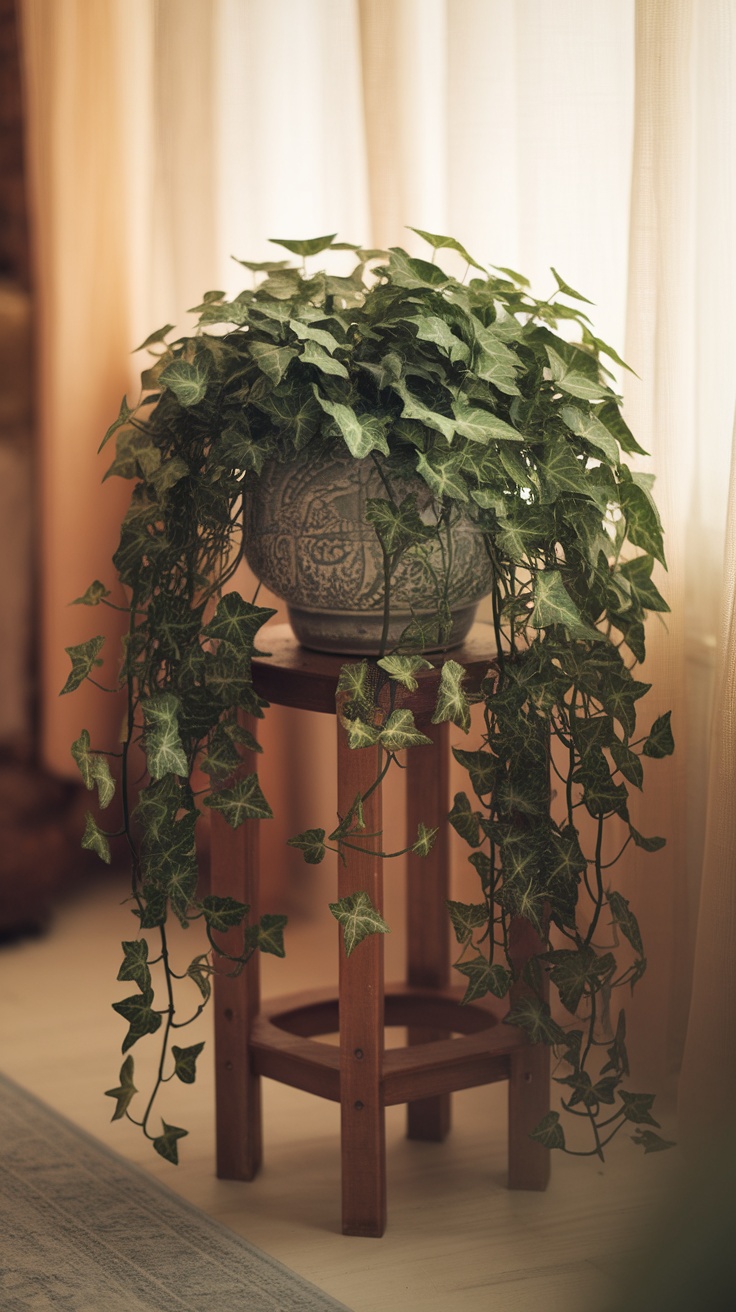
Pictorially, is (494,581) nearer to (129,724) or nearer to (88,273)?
(129,724)

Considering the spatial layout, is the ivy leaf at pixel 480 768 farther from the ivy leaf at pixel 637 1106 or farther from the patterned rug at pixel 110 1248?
the patterned rug at pixel 110 1248

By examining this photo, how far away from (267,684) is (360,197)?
83cm

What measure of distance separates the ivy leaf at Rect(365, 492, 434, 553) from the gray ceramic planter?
29 millimetres

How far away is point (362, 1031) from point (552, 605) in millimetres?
480

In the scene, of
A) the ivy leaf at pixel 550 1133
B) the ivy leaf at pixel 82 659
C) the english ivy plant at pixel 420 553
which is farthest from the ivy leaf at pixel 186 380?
the ivy leaf at pixel 550 1133

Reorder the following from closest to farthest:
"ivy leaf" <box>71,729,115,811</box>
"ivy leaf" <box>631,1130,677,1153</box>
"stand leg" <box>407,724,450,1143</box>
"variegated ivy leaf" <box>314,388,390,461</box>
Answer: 1. "variegated ivy leaf" <box>314,388,390,461</box>
2. "ivy leaf" <box>71,729,115,811</box>
3. "ivy leaf" <box>631,1130,677,1153</box>
4. "stand leg" <box>407,724,450,1143</box>

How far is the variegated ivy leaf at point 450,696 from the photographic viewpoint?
4.48 ft

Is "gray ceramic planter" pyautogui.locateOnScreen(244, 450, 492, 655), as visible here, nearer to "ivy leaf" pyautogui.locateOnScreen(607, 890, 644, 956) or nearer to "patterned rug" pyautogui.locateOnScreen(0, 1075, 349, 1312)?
"ivy leaf" pyautogui.locateOnScreen(607, 890, 644, 956)

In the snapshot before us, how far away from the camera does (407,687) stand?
1386mm

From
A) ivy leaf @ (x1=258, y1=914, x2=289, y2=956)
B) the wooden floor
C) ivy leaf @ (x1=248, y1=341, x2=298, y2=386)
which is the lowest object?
the wooden floor

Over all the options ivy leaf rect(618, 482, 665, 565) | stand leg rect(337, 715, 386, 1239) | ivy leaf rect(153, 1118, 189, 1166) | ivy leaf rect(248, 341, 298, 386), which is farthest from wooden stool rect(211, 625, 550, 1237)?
ivy leaf rect(248, 341, 298, 386)

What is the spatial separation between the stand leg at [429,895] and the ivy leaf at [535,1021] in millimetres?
262

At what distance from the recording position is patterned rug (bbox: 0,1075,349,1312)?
4.65 feet

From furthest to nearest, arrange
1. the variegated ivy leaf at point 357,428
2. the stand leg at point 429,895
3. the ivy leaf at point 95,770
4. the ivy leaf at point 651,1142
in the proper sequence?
the stand leg at point 429,895 < the ivy leaf at point 651,1142 < the ivy leaf at point 95,770 < the variegated ivy leaf at point 357,428
